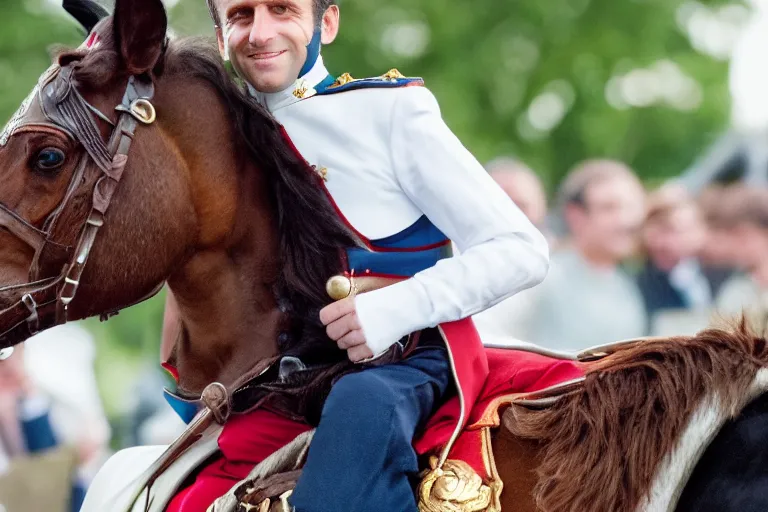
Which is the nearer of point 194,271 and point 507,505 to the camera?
point 507,505

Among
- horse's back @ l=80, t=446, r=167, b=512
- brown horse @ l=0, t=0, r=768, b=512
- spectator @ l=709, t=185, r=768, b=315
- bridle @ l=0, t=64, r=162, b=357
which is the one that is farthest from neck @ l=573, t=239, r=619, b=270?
bridle @ l=0, t=64, r=162, b=357

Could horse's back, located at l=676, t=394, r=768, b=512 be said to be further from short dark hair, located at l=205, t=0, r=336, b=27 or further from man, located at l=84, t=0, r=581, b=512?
short dark hair, located at l=205, t=0, r=336, b=27

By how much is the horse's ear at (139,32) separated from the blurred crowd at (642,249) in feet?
12.3

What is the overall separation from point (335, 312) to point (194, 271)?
1.43 ft

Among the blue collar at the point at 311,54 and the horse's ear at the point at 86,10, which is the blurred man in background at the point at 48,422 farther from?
the blue collar at the point at 311,54

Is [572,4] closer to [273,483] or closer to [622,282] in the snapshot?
[622,282]

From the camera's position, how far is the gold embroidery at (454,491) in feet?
8.75

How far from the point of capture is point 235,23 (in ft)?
10.2

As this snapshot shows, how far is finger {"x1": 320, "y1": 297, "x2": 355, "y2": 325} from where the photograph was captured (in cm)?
287

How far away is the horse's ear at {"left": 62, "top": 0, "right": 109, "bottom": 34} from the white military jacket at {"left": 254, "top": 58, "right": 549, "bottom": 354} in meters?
0.55

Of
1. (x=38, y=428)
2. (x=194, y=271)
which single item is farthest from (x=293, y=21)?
(x=38, y=428)

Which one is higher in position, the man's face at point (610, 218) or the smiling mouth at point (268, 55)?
the smiling mouth at point (268, 55)

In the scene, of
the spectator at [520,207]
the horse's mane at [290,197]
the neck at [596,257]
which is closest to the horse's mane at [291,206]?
the horse's mane at [290,197]

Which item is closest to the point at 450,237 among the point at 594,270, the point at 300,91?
the point at 300,91
